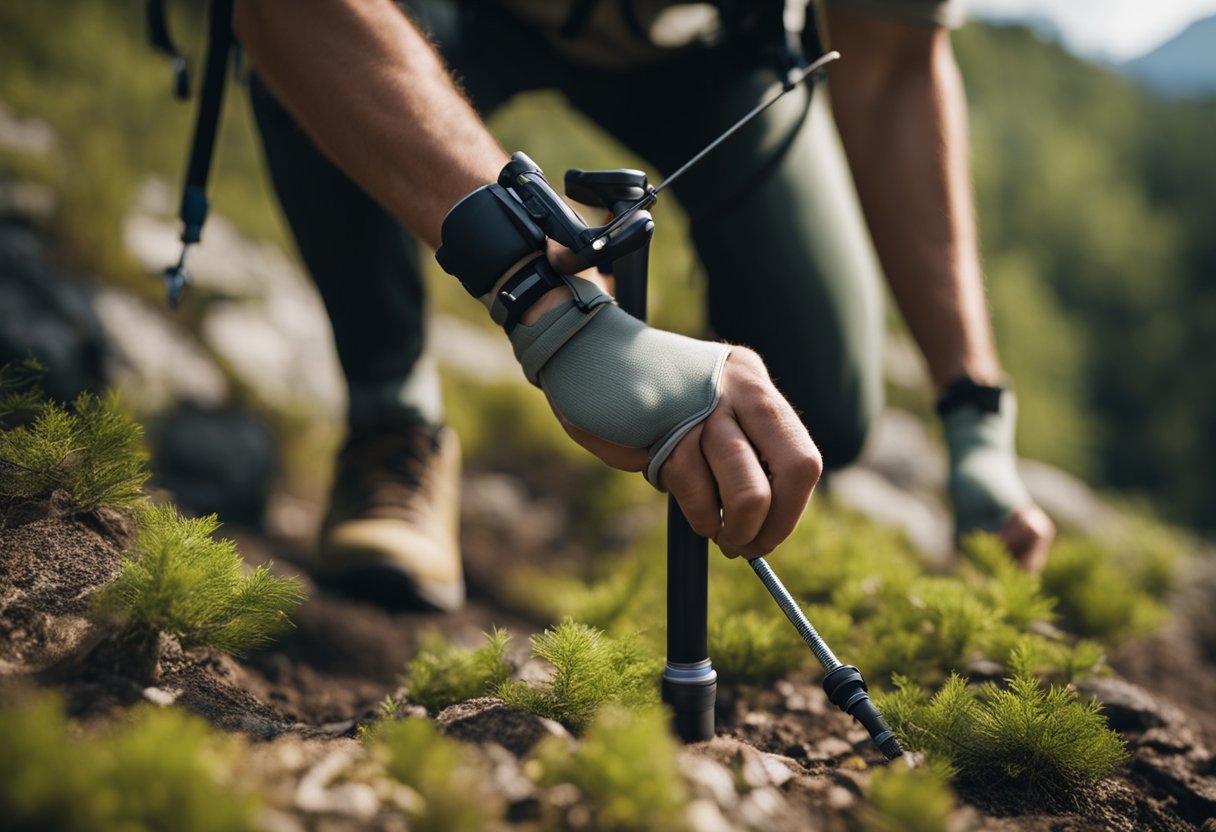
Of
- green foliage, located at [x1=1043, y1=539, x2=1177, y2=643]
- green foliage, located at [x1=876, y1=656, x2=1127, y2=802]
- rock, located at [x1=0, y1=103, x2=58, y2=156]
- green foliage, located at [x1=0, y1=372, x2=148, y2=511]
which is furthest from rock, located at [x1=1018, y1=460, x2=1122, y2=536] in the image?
rock, located at [x1=0, y1=103, x2=58, y2=156]

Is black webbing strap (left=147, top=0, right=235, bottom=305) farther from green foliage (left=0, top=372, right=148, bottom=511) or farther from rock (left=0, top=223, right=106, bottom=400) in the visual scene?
rock (left=0, top=223, right=106, bottom=400)

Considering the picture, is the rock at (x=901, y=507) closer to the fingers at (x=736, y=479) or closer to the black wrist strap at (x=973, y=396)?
the black wrist strap at (x=973, y=396)

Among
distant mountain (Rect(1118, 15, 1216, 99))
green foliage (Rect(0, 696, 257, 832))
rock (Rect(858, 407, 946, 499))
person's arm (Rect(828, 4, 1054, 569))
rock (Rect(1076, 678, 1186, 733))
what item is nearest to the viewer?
green foliage (Rect(0, 696, 257, 832))

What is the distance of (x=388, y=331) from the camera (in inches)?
84.4

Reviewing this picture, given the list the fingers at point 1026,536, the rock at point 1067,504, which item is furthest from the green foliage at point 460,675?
the rock at point 1067,504

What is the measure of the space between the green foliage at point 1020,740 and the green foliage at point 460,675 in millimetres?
586

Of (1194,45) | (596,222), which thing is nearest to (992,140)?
(1194,45)

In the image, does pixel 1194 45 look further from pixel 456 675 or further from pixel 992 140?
pixel 456 675

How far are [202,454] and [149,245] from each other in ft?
4.33

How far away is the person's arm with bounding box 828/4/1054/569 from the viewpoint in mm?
2150

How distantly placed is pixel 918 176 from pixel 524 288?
1441 mm

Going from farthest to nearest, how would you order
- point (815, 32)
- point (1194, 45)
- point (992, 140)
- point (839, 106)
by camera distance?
point (1194, 45), point (992, 140), point (839, 106), point (815, 32)

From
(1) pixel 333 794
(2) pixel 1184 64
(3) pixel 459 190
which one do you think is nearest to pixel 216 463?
(3) pixel 459 190

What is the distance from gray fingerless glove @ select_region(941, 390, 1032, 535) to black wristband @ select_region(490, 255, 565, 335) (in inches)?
48.0
